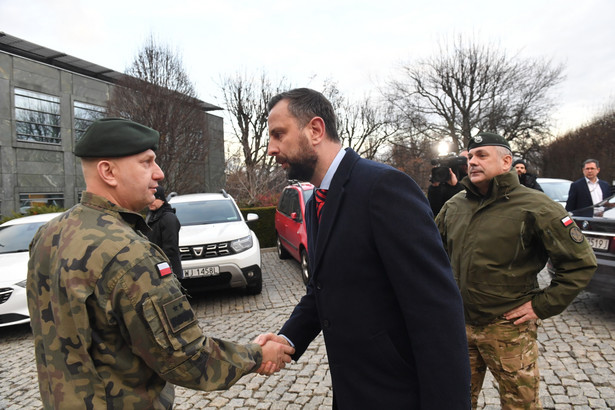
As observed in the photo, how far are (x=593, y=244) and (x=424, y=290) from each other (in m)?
4.76

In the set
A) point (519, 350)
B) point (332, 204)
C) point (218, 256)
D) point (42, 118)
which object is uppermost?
point (42, 118)

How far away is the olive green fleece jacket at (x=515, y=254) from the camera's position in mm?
2109

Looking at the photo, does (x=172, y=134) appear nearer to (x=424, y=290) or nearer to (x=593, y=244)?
(x=593, y=244)

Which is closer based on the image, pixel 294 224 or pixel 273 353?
pixel 273 353

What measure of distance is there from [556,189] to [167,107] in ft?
46.9

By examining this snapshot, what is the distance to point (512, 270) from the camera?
87.1 inches

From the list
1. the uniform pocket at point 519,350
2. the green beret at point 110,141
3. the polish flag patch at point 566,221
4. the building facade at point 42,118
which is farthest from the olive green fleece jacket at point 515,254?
the building facade at point 42,118

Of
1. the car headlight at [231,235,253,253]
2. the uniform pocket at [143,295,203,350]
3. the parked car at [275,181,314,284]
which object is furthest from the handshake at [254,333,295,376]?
the parked car at [275,181,314,284]

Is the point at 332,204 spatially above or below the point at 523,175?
below

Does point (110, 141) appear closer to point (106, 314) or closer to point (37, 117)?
point (106, 314)

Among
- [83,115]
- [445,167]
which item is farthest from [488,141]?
[83,115]

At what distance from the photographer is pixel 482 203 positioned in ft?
7.77

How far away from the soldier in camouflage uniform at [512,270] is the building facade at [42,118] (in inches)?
670

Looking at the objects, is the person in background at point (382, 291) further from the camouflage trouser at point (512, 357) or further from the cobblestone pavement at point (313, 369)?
Result: the cobblestone pavement at point (313, 369)
